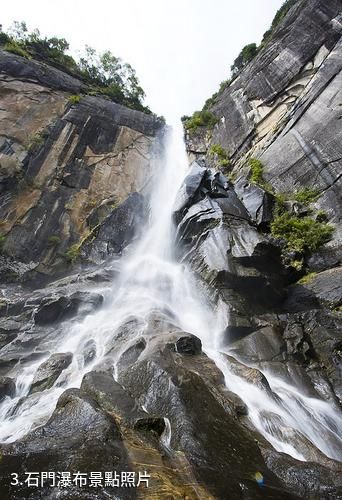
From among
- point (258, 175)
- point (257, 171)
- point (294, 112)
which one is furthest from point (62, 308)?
point (294, 112)

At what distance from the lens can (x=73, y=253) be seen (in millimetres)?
21922

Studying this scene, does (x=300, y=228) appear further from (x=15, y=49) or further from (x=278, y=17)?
(x=15, y=49)

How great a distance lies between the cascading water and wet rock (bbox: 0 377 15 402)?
182mm

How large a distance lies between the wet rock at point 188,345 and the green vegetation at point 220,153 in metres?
17.0

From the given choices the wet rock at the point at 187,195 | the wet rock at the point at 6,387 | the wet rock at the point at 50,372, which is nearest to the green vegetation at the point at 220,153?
the wet rock at the point at 187,195

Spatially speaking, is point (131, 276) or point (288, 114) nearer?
point (131, 276)

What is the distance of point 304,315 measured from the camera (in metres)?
12.1

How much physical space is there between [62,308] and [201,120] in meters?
21.4

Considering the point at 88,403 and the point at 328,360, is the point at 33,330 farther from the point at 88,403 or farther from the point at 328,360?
the point at 328,360

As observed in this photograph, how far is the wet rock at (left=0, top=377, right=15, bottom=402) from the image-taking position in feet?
32.1

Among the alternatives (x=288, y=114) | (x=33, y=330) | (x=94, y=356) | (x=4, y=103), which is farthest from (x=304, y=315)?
(x=4, y=103)

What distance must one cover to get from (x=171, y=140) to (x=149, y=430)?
28544 millimetres

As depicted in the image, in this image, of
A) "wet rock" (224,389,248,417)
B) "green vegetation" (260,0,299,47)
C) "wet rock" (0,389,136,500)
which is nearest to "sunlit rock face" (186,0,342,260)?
"green vegetation" (260,0,299,47)

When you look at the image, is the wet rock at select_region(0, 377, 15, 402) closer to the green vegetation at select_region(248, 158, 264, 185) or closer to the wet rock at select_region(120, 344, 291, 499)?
the wet rock at select_region(120, 344, 291, 499)
